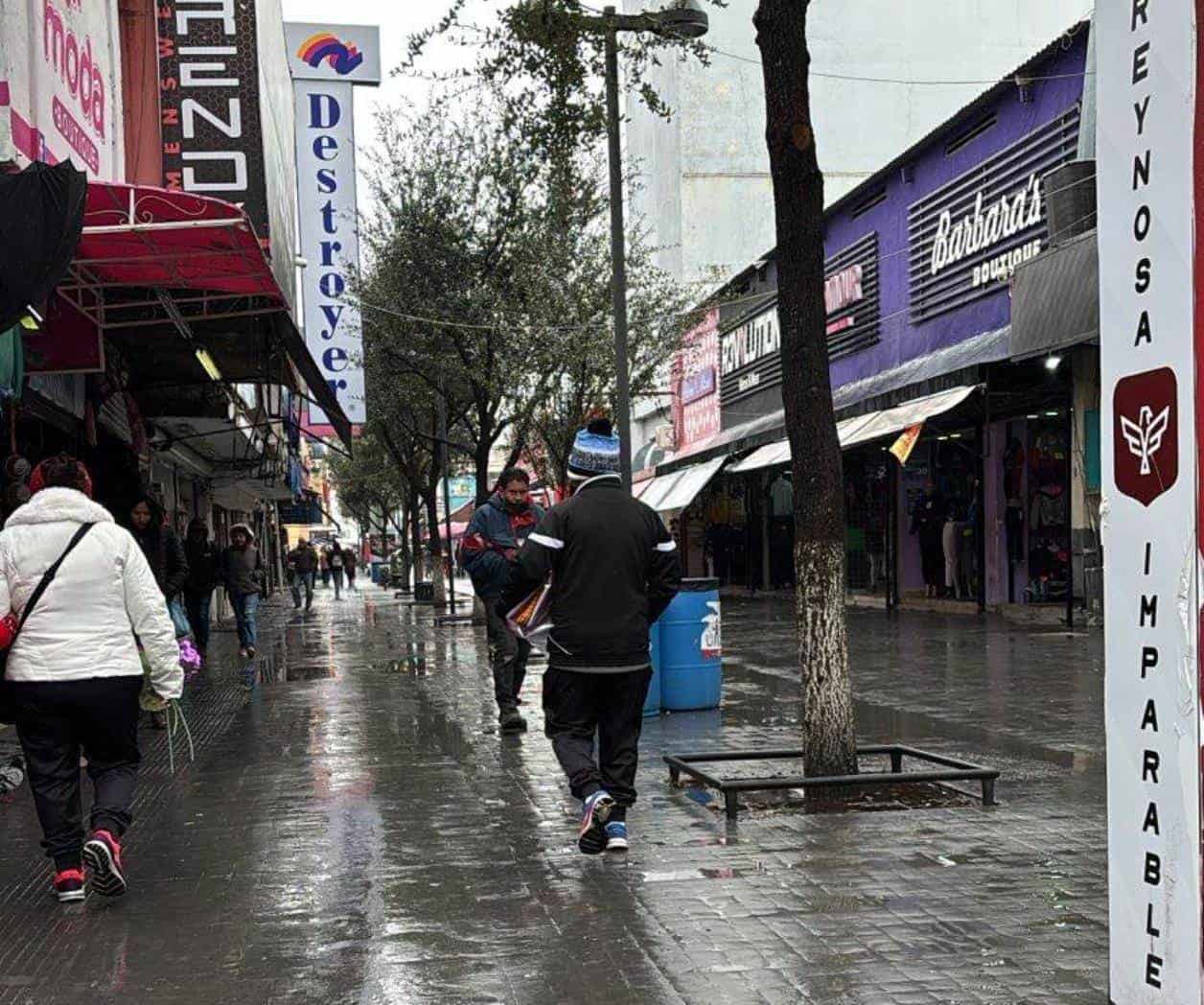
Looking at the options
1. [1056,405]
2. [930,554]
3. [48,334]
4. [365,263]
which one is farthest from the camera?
[365,263]

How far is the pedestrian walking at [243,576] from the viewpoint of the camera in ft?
55.5

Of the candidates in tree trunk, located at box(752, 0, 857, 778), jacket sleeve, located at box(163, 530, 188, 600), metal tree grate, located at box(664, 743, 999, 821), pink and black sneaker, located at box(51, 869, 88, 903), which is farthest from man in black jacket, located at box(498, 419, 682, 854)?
jacket sleeve, located at box(163, 530, 188, 600)

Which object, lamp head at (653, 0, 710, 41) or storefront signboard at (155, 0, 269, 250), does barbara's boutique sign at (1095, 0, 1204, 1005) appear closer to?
lamp head at (653, 0, 710, 41)

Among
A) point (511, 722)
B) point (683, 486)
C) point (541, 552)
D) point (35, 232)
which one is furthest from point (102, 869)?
point (683, 486)

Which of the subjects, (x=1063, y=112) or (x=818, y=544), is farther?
(x=1063, y=112)

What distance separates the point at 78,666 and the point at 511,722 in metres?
4.77

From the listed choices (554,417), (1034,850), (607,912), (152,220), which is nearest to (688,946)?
(607,912)

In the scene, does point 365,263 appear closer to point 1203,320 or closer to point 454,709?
point 454,709

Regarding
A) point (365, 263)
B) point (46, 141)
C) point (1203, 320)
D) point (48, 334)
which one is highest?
point (365, 263)

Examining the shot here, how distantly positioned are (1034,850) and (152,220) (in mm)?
6619

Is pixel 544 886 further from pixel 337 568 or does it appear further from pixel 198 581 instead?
pixel 337 568

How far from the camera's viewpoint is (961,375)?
59.9 ft

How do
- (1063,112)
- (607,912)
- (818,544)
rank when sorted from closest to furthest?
(607,912), (818,544), (1063,112)

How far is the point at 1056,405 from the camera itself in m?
19.4
